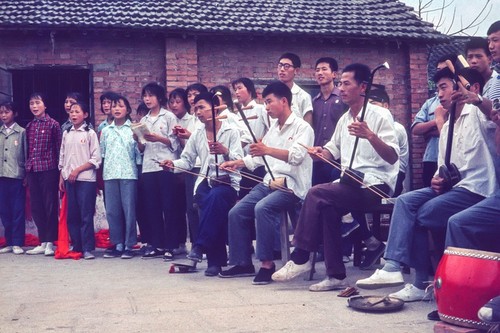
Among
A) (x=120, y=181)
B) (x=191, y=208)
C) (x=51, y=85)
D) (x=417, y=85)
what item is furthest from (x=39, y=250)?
(x=417, y=85)

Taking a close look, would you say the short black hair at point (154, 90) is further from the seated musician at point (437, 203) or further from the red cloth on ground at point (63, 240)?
the seated musician at point (437, 203)

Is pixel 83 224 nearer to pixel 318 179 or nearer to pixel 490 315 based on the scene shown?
pixel 318 179

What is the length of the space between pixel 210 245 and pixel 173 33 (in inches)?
258

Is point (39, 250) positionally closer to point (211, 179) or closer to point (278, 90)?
point (211, 179)

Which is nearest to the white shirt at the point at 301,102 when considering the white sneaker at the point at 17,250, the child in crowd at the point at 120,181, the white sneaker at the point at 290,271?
the white sneaker at the point at 290,271

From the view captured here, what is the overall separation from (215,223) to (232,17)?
687 cm

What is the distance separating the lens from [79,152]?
7953mm

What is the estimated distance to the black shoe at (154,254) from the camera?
307 inches

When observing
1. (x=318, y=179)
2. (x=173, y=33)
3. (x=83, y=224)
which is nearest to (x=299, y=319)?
(x=318, y=179)

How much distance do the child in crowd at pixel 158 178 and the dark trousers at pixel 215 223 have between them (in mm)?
1302

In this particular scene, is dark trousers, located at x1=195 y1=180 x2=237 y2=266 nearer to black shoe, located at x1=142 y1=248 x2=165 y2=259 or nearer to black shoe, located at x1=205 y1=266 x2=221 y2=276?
black shoe, located at x1=205 y1=266 x2=221 y2=276

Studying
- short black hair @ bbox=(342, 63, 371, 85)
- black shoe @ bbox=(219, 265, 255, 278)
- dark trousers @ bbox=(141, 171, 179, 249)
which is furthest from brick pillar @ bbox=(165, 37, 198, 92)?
short black hair @ bbox=(342, 63, 371, 85)

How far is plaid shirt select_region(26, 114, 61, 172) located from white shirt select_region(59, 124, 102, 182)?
233mm

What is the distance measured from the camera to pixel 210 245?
6270mm
